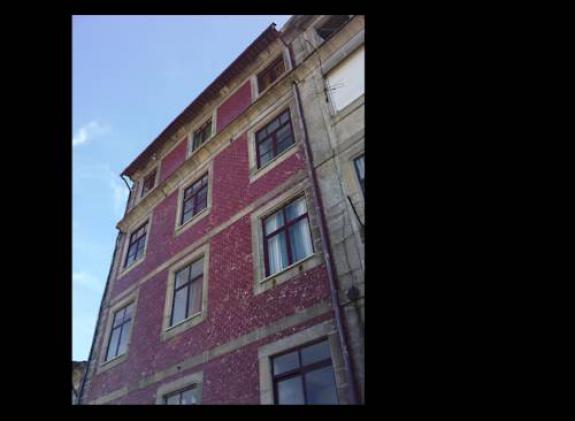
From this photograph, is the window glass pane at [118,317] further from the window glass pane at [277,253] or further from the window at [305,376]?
the window at [305,376]

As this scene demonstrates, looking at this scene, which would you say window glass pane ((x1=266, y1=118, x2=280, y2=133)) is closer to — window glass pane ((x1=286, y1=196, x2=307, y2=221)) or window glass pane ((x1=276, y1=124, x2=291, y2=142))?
window glass pane ((x1=276, y1=124, x2=291, y2=142))

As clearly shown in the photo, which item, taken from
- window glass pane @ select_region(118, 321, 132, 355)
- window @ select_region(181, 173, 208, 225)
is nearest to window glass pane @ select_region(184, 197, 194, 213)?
window @ select_region(181, 173, 208, 225)

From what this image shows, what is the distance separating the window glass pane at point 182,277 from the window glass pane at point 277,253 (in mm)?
3341

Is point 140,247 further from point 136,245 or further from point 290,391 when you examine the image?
point 290,391

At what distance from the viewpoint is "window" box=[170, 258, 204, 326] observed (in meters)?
10.1

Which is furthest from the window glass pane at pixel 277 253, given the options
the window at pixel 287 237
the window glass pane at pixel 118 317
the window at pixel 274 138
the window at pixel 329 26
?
the window at pixel 329 26

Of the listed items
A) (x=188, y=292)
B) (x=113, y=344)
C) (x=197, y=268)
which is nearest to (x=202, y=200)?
(x=197, y=268)

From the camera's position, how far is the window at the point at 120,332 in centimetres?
1173

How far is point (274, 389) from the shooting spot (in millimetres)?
7125

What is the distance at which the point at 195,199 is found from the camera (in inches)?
502

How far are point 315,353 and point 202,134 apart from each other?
10559mm
